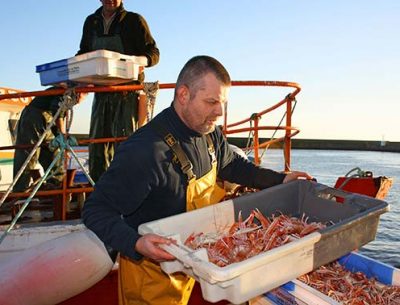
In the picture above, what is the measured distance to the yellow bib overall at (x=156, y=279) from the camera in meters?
2.90

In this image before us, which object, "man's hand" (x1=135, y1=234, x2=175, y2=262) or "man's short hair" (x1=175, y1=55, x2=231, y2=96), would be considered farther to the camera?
"man's short hair" (x1=175, y1=55, x2=231, y2=96)

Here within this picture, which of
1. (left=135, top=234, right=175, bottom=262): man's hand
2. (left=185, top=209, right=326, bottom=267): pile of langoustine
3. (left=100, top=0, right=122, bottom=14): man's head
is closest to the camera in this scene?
(left=135, top=234, right=175, bottom=262): man's hand

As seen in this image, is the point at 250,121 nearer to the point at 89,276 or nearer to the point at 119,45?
the point at 119,45

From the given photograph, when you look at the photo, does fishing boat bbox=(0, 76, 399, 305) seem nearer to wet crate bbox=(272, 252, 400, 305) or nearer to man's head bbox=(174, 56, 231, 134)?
wet crate bbox=(272, 252, 400, 305)

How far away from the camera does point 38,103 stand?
20.5ft

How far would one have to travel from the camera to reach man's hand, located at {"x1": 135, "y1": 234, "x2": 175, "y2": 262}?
2.22 meters

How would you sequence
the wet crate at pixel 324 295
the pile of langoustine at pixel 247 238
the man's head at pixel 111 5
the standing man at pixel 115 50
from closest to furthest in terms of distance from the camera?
the pile of langoustine at pixel 247 238, the wet crate at pixel 324 295, the standing man at pixel 115 50, the man's head at pixel 111 5

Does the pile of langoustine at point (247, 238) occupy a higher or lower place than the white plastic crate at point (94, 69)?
lower

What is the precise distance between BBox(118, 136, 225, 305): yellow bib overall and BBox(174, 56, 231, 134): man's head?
438mm

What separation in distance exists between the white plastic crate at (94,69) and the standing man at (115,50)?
1.82 feet

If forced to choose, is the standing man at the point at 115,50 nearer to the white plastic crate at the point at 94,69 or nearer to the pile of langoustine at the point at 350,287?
the white plastic crate at the point at 94,69

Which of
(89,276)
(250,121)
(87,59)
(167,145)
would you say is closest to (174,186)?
(167,145)

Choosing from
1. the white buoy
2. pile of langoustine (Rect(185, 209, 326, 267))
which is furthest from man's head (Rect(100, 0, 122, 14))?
pile of langoustine (Rect(185, 209, 326, 267))

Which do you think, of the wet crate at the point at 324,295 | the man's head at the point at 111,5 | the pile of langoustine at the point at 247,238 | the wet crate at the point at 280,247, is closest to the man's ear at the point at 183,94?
the wet crate at the point at 280,247
